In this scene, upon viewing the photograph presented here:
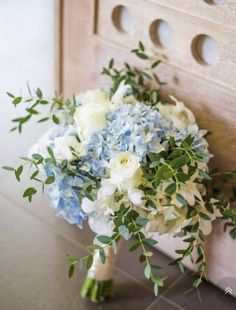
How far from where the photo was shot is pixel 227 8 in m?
0.91

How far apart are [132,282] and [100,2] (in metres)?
0.64

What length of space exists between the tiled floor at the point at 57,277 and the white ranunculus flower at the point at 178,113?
0.36 metres

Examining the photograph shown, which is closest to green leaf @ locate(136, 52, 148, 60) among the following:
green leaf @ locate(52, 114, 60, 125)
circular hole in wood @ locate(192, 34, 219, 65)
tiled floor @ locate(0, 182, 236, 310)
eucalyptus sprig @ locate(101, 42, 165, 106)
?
eucalyptus sprig @ locate(101, 42, 165, 106)

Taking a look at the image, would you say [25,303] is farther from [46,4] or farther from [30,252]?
[46,4]

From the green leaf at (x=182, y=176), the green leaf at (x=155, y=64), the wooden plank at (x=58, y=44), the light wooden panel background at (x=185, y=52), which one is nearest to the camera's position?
the green leaf at (x=182, y=176)

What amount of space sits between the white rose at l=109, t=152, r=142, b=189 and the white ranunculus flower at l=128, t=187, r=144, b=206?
10 millimetres

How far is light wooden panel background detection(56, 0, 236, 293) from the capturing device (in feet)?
3.13

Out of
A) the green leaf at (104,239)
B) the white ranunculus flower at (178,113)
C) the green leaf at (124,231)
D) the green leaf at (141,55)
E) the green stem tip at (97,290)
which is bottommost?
the green stem tip at (97,290)

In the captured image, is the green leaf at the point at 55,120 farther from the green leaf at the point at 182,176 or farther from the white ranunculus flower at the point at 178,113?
the green leaf at the point at 182,176

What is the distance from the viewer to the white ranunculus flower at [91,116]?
3.00 feet

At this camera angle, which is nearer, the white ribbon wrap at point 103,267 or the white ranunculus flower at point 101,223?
the white ranunculus flower at point 101,223

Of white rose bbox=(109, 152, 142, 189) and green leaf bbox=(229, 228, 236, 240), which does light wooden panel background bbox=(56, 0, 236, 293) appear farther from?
white rose bbox=(109, 152, 142, 189)

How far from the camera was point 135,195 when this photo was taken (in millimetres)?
850

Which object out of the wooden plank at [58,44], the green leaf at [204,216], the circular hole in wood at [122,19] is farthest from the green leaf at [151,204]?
the wooden plank at [58,44]
